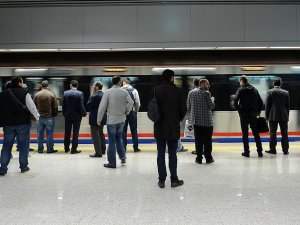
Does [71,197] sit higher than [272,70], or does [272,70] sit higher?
[272,70]

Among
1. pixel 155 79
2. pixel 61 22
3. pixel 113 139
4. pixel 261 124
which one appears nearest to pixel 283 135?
pixel 261 124

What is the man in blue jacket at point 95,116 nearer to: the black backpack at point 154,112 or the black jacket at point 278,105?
the black backpack at point 154,112

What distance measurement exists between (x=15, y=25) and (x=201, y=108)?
5470mm

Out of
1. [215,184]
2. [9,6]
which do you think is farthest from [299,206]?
[9,6]

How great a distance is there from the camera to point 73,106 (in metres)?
6.63

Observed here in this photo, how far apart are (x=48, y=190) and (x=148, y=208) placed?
1410 mm

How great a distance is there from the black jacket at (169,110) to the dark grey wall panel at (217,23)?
4361 millimetres

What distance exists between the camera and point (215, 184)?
4.20 meters

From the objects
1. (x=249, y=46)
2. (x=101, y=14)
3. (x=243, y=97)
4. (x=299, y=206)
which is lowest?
(x=299, y=206)

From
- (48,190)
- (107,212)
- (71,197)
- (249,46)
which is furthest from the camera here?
(249,46)

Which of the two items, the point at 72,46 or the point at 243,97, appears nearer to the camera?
the point at 243,97

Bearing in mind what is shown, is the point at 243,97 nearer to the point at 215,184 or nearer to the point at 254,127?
the point at 254,127

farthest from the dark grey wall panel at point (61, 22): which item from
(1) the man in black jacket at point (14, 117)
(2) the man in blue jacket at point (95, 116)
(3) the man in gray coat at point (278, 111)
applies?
(3) the man in gray coat at point (278, 111)

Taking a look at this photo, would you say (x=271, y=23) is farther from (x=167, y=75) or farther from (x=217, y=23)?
(x=167, y=75)
